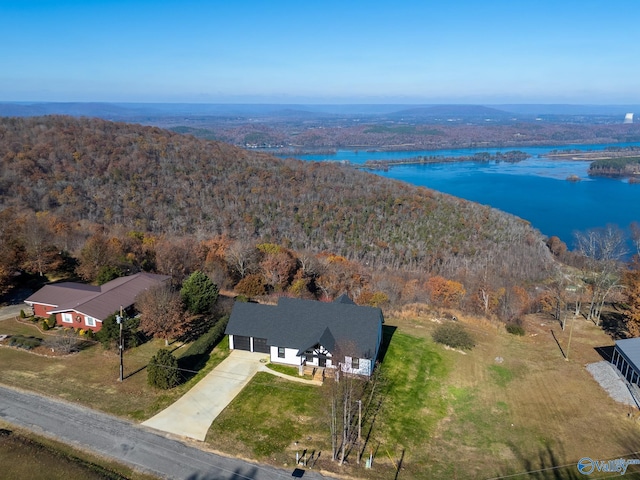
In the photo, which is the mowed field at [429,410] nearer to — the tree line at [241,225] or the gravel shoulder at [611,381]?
the gravel shoulder at [611,381]

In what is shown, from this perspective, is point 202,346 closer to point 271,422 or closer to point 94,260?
point 271,422

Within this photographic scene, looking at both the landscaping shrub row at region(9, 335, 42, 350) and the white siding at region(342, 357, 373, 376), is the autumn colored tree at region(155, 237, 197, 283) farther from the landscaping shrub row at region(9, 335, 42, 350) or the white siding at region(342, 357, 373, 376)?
the white siding at region(342, 357, 373, 376)

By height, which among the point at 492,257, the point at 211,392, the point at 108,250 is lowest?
the point at 492,257

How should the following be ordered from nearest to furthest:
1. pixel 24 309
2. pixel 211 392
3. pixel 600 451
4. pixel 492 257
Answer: pixel 600 451 < pixel 211 392 < pixel 24 309 < pixel 492 257

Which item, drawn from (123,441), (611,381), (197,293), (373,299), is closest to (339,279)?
(373,299)

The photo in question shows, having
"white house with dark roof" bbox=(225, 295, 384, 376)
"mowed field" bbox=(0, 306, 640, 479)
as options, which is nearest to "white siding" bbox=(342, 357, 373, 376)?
"white house with dark roof" bbox=(225, 295, 384, 376)

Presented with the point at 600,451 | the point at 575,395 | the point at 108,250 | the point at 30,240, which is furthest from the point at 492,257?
the point at 30,240

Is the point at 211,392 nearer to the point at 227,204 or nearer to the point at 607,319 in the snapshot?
the point at 607,319
